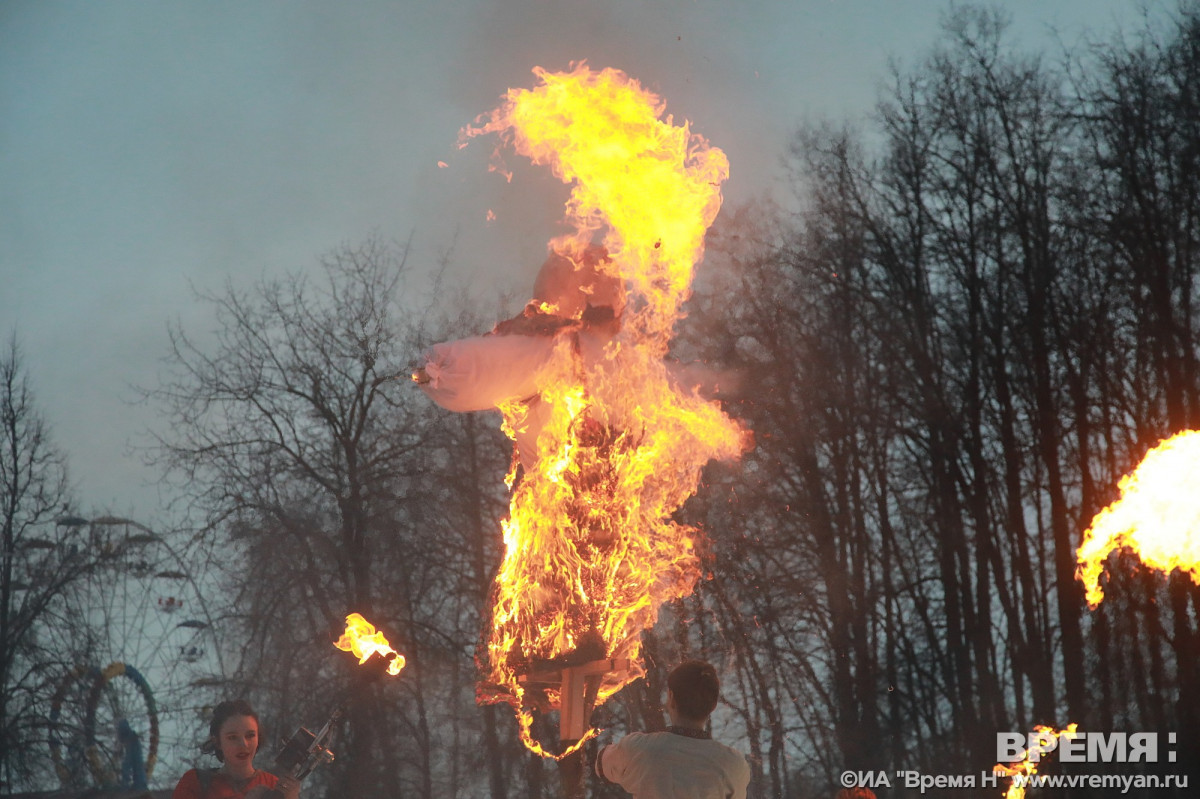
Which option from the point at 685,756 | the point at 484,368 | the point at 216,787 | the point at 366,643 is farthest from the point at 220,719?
the point at 685,756

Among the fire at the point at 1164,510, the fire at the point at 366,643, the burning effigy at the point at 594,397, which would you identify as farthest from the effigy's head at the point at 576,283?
Result: the fire at the point at 1164,510

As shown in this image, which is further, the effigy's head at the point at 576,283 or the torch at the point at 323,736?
the effigy's head at the point at 576,283

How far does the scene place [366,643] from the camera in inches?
244

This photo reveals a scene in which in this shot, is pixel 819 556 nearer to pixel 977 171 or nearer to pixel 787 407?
pixel 787 407

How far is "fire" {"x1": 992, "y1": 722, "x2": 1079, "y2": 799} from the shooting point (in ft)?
29.2

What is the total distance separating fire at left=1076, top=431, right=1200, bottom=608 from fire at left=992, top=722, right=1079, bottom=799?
71.1 inches

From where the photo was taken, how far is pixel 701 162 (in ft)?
23.9

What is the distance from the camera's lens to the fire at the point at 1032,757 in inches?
351
